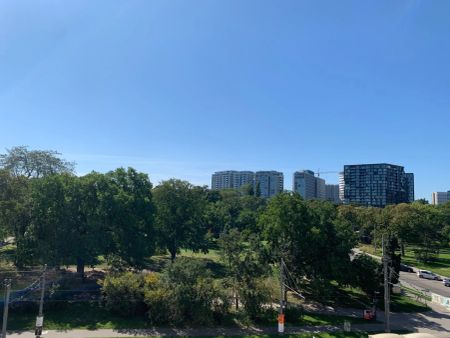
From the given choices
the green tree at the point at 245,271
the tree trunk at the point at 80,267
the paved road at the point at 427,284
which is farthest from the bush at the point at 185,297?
the paved road at the point at 427,284

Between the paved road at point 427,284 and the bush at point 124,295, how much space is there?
36.0m

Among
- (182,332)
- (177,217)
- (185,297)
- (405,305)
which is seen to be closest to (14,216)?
(177,217)

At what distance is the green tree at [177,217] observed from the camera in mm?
53188

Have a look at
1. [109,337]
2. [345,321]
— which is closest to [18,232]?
[109,337]

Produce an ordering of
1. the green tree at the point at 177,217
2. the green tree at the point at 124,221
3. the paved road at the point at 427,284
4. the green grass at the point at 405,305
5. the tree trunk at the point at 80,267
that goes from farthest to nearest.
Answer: the green tree at the point at 177,217
the paved road at the point at 427,284
the tree trunk at the point at 80,267
the green tree at the point at 124,221
the green grass at the point at 405,305

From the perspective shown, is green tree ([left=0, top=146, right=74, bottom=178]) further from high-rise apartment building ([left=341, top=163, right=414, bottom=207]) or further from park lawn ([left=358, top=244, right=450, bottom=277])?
high-rise apartment building ([left=341, top=163, right=414, bottom=207])

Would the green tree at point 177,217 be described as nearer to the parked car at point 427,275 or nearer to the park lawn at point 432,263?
the parked car at point 427,275

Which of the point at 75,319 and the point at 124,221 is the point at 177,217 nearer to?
the point at 124,221

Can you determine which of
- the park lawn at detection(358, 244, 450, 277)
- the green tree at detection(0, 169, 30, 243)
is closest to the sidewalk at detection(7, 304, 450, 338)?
the green tree at detection(0, 169, 30, 243)

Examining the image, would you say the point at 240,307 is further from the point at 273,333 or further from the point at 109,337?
the point at 109,337

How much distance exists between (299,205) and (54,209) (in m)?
24.0

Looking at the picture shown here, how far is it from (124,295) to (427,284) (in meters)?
41.0

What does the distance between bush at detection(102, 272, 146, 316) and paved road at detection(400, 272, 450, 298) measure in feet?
118

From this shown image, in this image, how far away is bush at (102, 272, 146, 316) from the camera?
31.8 m
